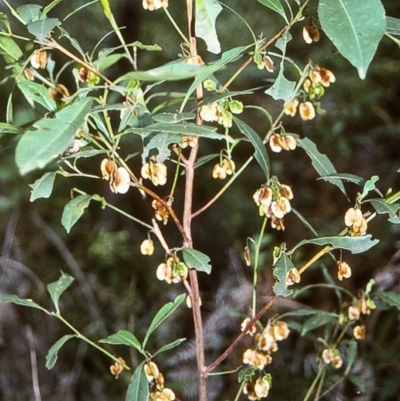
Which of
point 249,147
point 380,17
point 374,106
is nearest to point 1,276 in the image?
point 249,147

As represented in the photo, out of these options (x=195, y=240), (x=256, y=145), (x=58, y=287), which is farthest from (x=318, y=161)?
(x=195, y=240)

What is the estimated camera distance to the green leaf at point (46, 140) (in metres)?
0.39

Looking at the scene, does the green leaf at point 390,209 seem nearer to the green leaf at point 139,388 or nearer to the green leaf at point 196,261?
the green leaf at point 196,261

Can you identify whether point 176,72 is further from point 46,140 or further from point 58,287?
point 58,287

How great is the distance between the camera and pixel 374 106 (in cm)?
213

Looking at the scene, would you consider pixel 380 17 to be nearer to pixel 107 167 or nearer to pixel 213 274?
pixel 107 167

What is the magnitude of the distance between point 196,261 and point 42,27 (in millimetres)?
306

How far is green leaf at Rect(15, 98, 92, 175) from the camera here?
0.39 meters

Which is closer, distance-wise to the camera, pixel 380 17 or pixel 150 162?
pixel 380 17

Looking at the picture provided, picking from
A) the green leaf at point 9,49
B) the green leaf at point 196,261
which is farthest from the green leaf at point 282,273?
the green leaf at point 9,49

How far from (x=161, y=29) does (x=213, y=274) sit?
1054mm

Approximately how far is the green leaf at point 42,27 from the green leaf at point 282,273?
35 centimetres

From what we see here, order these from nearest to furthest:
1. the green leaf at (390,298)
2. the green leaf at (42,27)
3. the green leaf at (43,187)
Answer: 1. the green leaf at (42,27)
2. the green leaf at (43,187)
3. the green leaf at (390,298)

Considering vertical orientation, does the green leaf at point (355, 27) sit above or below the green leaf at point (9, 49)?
above
